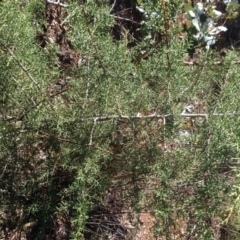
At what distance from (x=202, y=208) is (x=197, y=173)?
0.15m

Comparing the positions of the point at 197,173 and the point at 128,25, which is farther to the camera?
the point at 128,25

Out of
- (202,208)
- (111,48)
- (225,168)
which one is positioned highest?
(111,48)

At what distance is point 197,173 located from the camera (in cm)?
177

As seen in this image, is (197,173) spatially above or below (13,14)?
below

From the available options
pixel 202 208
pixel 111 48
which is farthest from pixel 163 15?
pixel 202 208

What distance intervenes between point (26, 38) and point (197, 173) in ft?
2.48

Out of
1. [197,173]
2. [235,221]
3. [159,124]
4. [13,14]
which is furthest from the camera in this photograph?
[235,221]

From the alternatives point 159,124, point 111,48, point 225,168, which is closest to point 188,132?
point 159,124

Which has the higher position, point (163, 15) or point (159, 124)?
point (163, 15)

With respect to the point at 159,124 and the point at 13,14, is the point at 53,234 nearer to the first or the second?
the point at 159,124

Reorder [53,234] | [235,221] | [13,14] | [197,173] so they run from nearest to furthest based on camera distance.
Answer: [13,14] → [197,173] → [53,234] → [235,221]

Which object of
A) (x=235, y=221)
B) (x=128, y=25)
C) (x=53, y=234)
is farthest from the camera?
(x=128, y=25)

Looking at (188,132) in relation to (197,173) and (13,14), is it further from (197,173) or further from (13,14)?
(13,14)

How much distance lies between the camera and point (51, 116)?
1814mm
